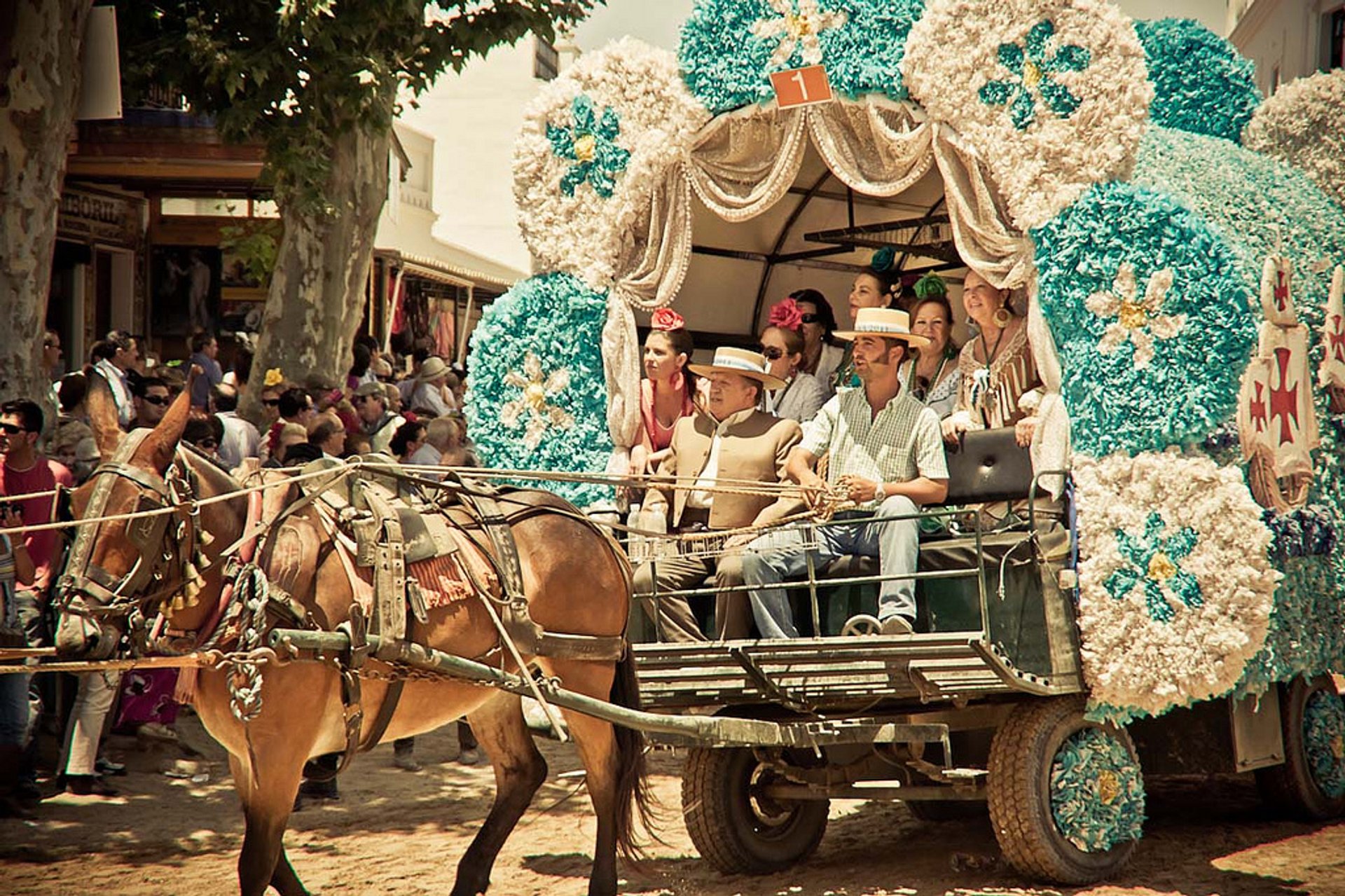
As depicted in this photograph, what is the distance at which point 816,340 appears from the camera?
26.8 ft

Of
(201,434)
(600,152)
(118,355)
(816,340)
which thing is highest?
(600,152)

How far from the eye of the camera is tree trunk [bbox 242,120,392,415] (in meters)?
12.7

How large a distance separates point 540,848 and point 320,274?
6.74 metres

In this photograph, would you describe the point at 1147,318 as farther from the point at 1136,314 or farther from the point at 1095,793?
the point at 1095,793

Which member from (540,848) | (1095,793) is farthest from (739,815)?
(1095,793)

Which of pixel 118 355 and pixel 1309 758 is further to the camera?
pixel 118 355

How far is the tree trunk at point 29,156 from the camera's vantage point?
860 cm

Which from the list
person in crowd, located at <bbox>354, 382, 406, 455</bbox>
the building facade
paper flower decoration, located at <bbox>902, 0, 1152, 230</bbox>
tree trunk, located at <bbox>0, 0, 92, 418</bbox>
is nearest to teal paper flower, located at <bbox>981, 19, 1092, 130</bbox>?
paper flower decoration, located at <bbox>902, 0, 1152, 230</bbox>

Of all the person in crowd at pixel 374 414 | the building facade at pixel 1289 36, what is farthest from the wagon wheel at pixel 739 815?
the building facade at pixel 1289 36

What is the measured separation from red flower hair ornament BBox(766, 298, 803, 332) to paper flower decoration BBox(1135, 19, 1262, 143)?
210 cm

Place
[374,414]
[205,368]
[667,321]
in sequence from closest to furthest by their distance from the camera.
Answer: [667,321]
[374,414]
[205,368]

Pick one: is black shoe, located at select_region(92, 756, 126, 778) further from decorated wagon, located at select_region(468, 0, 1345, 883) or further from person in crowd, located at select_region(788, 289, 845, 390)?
person in crowd, located at select_region(788, 289, 845, 390)

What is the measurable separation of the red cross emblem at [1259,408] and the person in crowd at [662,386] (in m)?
2.60

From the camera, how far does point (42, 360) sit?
8836 mm
